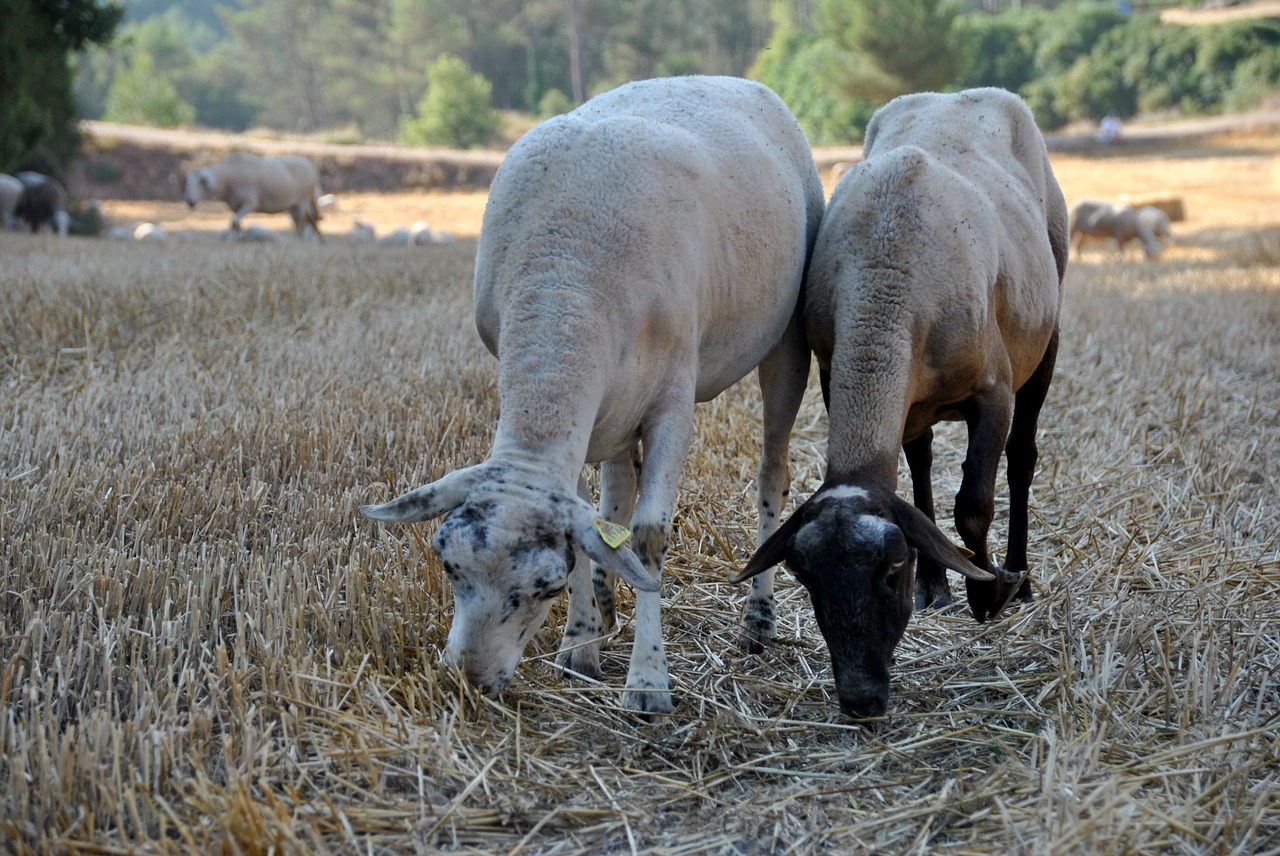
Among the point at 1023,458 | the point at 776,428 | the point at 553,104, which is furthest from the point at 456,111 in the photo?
the point at 776,428

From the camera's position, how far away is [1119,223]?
20.0 meters

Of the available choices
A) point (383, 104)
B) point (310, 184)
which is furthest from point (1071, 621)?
point (383, 104)

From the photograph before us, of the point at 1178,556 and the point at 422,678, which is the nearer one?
the point at 422,678

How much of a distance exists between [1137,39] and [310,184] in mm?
39352

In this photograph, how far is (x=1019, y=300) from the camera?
4.16 m

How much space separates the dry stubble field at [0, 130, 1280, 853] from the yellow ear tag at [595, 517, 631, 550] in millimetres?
641

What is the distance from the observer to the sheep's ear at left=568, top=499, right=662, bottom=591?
9.46 feet

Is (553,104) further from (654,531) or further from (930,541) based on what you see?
(930,541)

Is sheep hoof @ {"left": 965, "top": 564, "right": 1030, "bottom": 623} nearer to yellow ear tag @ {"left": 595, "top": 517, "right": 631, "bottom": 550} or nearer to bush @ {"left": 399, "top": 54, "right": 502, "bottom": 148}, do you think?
yellow ear tag @ {"left": 595, "top": 517, "right": 631, "bottom": 550}

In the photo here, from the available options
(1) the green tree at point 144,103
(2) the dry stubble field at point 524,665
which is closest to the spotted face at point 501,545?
(2) the dry stubble field at point 524,665

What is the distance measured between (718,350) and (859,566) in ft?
3.24

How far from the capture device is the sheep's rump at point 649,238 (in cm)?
321

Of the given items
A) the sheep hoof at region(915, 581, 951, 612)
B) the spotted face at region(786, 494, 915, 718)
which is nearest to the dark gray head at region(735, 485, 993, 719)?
the spotted face at region(786, 494, 915, 718)

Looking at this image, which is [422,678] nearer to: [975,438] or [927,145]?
[975,438]
